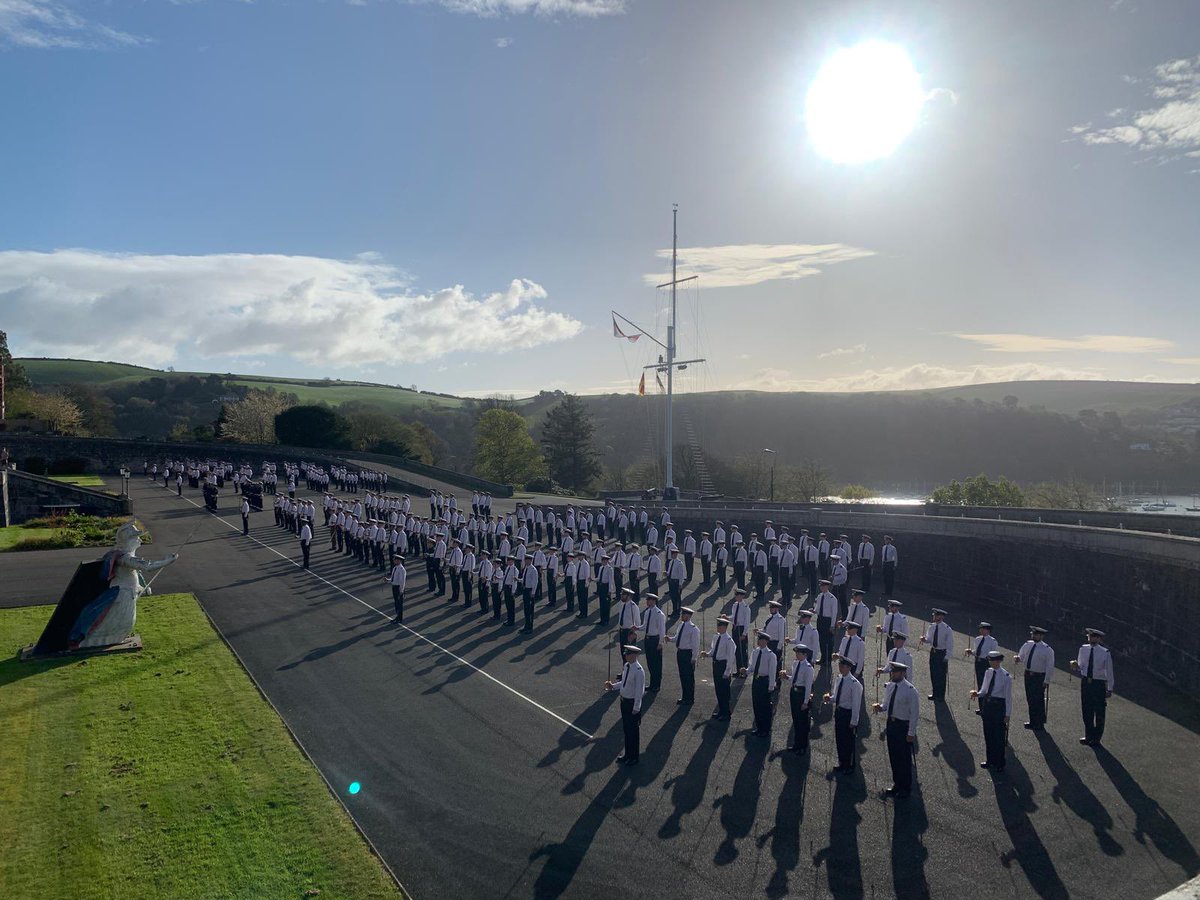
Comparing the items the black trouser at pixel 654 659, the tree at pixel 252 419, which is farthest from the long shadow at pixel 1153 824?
Answer: the tree at pixel 252 419

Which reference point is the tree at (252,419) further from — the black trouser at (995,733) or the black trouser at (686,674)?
the black trouser at (995,733)

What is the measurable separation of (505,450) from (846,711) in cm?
6997

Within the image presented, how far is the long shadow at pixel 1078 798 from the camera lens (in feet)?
29.9

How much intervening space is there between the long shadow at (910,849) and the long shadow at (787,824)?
3.56 ft

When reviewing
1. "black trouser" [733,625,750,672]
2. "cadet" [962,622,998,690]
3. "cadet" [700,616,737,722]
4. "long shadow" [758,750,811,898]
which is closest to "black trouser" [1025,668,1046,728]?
"cadet" [962,622,998,690]

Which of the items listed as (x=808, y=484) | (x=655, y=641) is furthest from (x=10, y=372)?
(x=655, y=641)

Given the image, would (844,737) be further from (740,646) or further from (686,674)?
(740,646)

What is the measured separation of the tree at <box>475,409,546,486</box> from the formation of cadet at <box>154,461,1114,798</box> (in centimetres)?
3998

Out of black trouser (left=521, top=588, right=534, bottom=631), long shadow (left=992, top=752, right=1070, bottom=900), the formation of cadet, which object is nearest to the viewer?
long shadow (left=992, top=752, right=1070, bottom=900)

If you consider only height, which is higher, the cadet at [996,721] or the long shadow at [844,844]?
the cadet at [996,721]

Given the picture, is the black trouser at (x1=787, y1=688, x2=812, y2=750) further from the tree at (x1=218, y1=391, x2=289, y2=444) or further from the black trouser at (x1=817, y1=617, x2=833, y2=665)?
the tree at (x1=218, y1=391, x2=289, y2=444)

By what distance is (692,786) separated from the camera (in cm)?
1048

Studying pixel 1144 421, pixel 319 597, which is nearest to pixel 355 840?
pixel 319 597

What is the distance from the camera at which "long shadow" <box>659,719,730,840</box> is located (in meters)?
9.48
